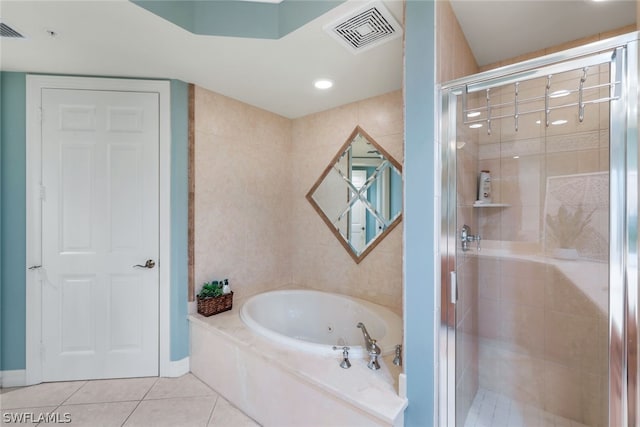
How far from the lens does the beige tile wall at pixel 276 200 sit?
2354mm

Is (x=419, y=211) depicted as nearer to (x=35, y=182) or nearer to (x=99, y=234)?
(x=99, y=234)

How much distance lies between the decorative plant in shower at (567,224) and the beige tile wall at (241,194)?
224 cm

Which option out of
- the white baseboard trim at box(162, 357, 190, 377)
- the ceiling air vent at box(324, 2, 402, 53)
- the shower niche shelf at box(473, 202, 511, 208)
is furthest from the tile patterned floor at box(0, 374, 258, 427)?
the ceiling air vent at box(324, 2, 402, 53)

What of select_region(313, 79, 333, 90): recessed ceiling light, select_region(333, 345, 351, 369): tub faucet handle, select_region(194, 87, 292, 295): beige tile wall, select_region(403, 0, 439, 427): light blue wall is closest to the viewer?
select_region(403, 0, 439, 427): light blue wall

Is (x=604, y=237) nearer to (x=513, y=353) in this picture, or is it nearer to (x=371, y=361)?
(x=513, y=353)

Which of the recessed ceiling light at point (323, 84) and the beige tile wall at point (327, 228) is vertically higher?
the recessed ceiling light at point (323, 84)

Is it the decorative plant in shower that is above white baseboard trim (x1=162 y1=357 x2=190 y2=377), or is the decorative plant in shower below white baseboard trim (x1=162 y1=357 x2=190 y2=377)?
above

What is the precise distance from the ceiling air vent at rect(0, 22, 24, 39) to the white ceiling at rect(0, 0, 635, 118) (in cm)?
5

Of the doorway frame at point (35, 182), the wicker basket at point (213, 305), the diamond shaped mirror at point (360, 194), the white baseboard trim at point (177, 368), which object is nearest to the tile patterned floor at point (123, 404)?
the white baseboard trim at point (177, 368)

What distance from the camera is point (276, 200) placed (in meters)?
2.95

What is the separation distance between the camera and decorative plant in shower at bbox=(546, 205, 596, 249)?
54.4 inches

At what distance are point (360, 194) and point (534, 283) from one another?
1402 millimetres

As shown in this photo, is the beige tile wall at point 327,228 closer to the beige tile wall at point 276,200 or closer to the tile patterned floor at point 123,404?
the beige tile wall at point 276,200

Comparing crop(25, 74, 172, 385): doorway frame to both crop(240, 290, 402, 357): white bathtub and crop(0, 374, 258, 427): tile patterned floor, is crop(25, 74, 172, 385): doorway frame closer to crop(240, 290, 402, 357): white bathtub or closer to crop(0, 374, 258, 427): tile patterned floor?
crop(0, 374, 258, 427): tile patterned floor
